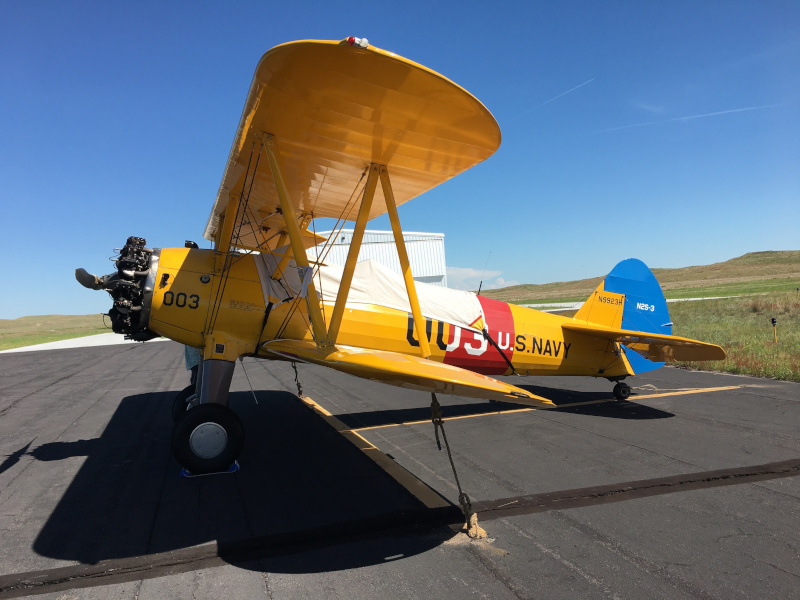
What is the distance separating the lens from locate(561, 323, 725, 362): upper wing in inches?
246

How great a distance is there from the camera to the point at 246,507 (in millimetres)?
3812

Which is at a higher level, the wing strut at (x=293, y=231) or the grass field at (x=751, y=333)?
the wing strut at (x=293, y=231)

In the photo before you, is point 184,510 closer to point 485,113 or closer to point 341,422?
point 341,422

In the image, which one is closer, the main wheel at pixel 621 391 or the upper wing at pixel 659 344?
the upper wing at pixel 659 344

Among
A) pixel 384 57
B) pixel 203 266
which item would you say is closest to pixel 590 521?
pixel 384 57

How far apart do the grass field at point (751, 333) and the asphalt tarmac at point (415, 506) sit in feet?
11.5

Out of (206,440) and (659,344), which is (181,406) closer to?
(206,440)

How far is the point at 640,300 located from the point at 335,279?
5630mm

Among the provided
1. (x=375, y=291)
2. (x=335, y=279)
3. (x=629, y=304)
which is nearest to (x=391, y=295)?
(x=375, y=291)

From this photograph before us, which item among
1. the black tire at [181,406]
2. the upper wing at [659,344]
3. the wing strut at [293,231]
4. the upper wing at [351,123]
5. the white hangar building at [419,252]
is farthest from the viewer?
the white hangar building at [419,252]

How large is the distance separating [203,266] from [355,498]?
318 centimetres

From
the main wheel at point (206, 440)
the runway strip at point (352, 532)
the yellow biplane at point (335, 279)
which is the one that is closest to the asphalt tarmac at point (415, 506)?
the runway strip at point (352, 532)

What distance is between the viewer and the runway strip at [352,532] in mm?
2803

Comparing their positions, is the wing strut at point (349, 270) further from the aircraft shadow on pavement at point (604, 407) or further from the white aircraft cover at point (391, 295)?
the aircraft shadow on pavement at point (604, 407)
